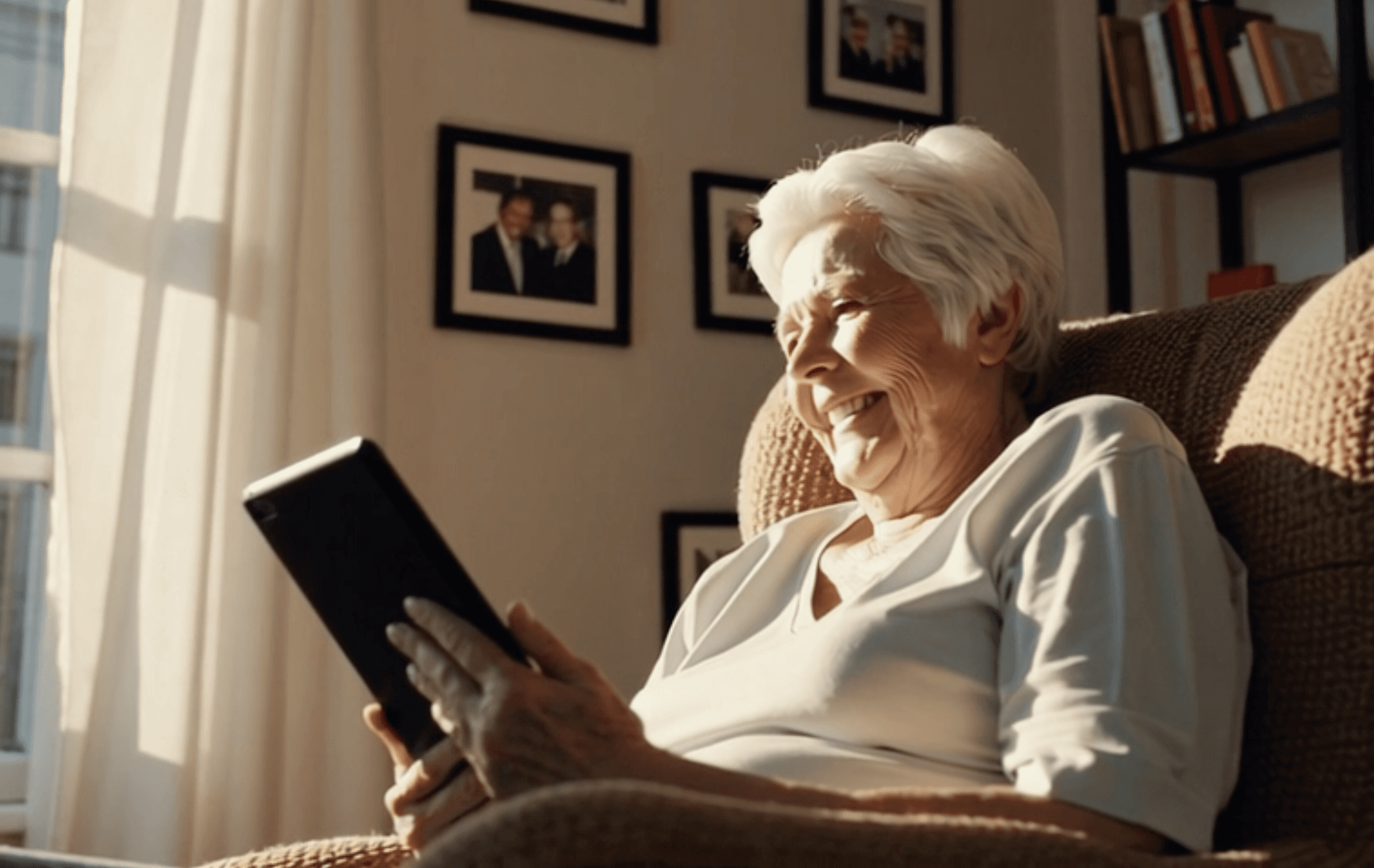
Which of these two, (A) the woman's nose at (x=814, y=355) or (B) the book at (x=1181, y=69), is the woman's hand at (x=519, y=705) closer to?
(A) the woman's nose at (x=814, y=355)

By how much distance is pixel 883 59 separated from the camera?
313 centimetres

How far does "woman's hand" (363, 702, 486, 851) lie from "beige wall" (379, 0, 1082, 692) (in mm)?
1387

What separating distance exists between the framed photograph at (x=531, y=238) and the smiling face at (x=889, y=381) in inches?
50.2

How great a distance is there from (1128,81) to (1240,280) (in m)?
0.51

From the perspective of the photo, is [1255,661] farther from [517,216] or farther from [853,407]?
[517,216]

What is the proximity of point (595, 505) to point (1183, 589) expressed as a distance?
1.77 meters

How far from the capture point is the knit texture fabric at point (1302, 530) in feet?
3.30

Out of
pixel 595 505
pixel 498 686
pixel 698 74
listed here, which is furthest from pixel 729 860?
pixel 698 74

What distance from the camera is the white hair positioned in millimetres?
1354

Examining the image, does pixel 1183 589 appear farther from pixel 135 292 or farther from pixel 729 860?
pixel 135 292

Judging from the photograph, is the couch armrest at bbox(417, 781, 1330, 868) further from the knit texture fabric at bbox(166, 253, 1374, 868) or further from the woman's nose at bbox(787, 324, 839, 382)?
the woman's nose at bbox(787, 324, 839, 382)

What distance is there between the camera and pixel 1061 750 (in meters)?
0.94

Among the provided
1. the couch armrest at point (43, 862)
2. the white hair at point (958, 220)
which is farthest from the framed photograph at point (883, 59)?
the couch armrest at point (43, 862)

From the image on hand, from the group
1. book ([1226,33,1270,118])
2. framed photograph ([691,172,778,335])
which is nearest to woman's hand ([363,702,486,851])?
framed photograph ([691,172,778,335])
